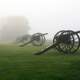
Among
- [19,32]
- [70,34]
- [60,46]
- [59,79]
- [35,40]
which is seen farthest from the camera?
[19,32]

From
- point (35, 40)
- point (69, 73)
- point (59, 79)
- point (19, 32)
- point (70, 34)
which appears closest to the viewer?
point (59, 79)

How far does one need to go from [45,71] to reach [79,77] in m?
1.48

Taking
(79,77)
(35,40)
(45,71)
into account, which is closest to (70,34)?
(45,71)

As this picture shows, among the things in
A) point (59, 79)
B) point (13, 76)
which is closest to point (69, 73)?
point (59, 79)

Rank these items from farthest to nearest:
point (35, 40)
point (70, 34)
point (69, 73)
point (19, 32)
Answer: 1. point (19, 32)
2. point (35, 40)
3. point (70, 34)
4. point (69, 73)

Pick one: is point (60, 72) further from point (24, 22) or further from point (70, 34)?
point (24, 22)

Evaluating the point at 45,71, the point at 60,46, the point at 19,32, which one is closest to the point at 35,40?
the point at 60,46

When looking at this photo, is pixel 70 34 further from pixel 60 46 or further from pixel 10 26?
pixel 10 26

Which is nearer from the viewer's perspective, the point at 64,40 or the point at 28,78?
the point at 28,78

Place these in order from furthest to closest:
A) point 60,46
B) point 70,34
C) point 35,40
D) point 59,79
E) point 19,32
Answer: point 19,32
point 35,40
point 60,46
point 70,34
point 59,79

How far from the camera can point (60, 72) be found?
886cm

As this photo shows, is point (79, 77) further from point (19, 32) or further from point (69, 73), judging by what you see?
point (19, 32)

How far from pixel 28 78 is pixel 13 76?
580 millimetres

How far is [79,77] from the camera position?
7906 mm
